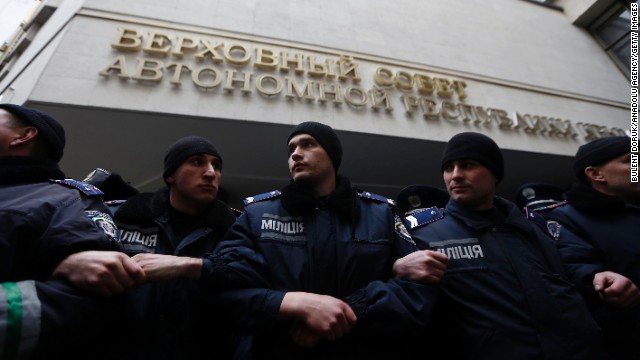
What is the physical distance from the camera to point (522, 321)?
1.59 metres

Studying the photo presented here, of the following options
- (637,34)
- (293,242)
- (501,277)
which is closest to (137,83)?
(293,242)

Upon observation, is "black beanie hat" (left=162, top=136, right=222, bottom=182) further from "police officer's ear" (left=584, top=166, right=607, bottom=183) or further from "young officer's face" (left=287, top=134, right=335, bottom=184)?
"police officer's ear" (left=584, top=166, right=607, bottom=183)

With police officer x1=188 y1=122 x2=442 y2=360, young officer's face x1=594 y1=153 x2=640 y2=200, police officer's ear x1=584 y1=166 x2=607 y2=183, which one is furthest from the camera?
police officer's ear x1=584 y1=166 x2=607 y2=183

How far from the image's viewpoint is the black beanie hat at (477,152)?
2.24 m

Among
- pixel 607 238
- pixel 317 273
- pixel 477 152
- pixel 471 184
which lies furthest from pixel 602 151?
pixel 317 273

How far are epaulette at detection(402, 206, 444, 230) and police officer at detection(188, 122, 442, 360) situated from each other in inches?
10.3

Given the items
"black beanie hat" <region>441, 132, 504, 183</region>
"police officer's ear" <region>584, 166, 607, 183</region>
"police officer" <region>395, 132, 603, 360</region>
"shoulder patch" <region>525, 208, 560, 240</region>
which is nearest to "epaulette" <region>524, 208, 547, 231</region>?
"shoulder patch" <region>525, 208, 560, 240</region>

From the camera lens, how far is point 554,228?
2355mm

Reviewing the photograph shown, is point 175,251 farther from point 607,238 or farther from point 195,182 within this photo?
point 607,238

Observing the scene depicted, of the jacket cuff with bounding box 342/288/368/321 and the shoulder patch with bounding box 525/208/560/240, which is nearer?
the jacket cuff with bounding box 342/288/368/321

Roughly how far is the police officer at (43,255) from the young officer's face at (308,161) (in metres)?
1.11

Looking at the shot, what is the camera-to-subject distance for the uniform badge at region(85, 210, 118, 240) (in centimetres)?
150

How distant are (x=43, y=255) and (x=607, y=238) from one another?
3326 mm

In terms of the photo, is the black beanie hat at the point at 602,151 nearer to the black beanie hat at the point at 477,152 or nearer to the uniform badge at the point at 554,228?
the uniform badge at the point at 554,228
